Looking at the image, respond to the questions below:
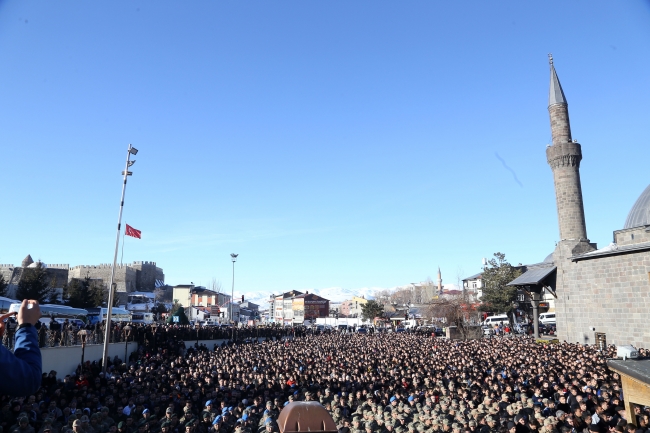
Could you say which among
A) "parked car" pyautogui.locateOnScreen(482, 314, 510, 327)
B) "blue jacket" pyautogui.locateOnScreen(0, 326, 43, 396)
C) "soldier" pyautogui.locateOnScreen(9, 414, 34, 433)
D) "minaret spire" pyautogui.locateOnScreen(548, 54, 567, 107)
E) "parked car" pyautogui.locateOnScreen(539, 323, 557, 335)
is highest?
"minaret spire" pyautogui.locateOnScreen(548, 54, 567, 107)

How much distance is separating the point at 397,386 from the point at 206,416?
6.37m


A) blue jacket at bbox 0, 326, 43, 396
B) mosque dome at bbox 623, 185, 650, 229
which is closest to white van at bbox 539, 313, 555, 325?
mosque dome at bbox 623, 185, 650, 229

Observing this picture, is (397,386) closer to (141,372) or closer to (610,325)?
(141,372)

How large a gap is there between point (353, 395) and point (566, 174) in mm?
27696

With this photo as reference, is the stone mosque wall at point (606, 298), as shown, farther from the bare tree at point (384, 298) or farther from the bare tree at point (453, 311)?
the bare tree at point (384, 298)

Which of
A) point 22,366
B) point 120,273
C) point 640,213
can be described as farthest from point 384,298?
point 22,366

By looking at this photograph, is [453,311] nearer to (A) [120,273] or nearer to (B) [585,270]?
(B) [585,270]

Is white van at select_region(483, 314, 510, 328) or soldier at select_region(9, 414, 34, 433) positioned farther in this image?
white van at select_region(483, 314, 510, 328)

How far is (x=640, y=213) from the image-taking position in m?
37.8

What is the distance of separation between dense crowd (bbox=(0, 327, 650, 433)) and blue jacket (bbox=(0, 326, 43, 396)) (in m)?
7.54

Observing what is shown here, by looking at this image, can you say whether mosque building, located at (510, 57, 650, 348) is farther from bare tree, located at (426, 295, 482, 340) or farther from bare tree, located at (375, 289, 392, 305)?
bare tree, located at (375, 289, 392, 305)

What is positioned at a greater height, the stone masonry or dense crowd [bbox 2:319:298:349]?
the stone masonry

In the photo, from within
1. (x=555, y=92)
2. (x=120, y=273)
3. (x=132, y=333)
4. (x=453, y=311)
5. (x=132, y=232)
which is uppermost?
(x=555, y=92)

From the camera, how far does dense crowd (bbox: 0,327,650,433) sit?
10.0 metres
